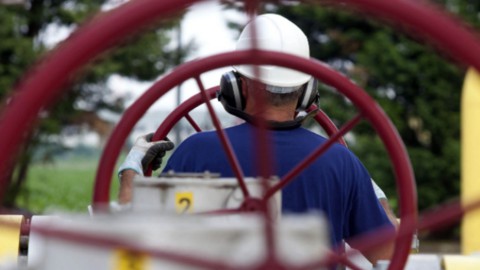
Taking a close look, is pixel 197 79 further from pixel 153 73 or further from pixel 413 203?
pixel 153 73

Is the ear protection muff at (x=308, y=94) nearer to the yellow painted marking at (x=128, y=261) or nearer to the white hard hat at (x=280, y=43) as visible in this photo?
the white hard hat at (x=280, y=43)

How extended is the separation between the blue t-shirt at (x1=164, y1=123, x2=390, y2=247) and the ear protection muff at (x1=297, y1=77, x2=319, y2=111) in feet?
0.24

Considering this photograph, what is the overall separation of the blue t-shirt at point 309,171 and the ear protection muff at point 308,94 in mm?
75

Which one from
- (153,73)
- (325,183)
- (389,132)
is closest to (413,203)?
(389,132)

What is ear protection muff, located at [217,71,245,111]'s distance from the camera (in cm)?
297

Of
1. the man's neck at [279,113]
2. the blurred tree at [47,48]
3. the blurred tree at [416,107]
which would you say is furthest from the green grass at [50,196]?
the man's neck at [279,113]

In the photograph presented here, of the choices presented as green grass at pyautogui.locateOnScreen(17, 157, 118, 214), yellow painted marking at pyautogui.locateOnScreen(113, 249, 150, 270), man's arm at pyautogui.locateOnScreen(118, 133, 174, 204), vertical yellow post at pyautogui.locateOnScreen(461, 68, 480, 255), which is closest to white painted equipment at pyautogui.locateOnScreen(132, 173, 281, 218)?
yellow painted marking at pyautogui.locateOnScreen(113, 249, 150, 270)

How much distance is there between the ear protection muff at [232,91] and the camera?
2.97m

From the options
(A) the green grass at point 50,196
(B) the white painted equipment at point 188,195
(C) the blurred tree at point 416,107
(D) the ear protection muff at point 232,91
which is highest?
(D) the ear protection muff at point 232,91

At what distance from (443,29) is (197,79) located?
918 mm

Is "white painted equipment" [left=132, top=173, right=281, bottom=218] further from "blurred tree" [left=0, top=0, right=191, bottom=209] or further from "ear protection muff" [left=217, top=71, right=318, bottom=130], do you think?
"blurred tree" [left=0, top=0, right=191, bottom=209]

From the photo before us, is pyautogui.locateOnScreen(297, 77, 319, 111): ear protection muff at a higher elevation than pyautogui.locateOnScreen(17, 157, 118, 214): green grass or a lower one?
higher

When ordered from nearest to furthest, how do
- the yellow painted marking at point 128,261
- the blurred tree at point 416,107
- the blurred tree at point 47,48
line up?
the yellow painted marking at point 128,261 < the blurred tree at point 416,107 < the blurred tree at point 47,48

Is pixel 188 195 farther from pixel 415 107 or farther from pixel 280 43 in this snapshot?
pixel 415 107
